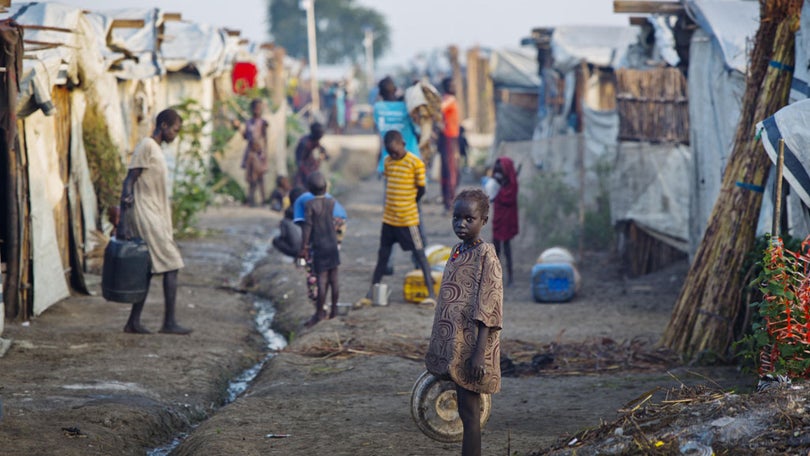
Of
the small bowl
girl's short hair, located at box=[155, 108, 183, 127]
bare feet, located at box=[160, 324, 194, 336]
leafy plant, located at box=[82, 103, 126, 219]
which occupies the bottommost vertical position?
the small bowl

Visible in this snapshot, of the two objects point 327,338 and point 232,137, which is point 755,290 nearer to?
point 327,338

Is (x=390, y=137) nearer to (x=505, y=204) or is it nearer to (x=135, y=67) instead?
(x=505, y=204)

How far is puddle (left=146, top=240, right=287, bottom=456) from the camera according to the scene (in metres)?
5.97

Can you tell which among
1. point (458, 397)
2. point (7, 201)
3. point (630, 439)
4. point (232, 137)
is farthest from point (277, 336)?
point (232, 137)

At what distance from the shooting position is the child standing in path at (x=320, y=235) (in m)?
8.38

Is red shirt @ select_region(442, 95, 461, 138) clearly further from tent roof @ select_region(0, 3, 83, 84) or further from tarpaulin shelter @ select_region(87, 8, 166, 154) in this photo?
tent roof @ select_region(0, 3, 83, 84)

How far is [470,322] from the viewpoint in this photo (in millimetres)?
4523

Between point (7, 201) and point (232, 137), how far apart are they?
9.34 metres

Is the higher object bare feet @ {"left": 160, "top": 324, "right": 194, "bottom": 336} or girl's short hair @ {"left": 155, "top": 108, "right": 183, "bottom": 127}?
girl's short hair @ {"left": 155, "top": 108, "right": 183, "bottom": 127}

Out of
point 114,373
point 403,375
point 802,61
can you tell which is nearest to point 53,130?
point 114,373

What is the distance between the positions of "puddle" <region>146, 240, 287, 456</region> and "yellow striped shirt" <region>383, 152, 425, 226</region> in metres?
1.48

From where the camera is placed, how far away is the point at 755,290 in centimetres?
661

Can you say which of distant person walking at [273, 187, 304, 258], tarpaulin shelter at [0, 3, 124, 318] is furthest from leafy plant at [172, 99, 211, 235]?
distant person walking at [273, 187, 304, 258]

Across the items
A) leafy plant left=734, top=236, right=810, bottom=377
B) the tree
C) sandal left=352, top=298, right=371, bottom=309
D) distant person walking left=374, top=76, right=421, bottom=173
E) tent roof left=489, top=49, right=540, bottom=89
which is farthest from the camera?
the tree
